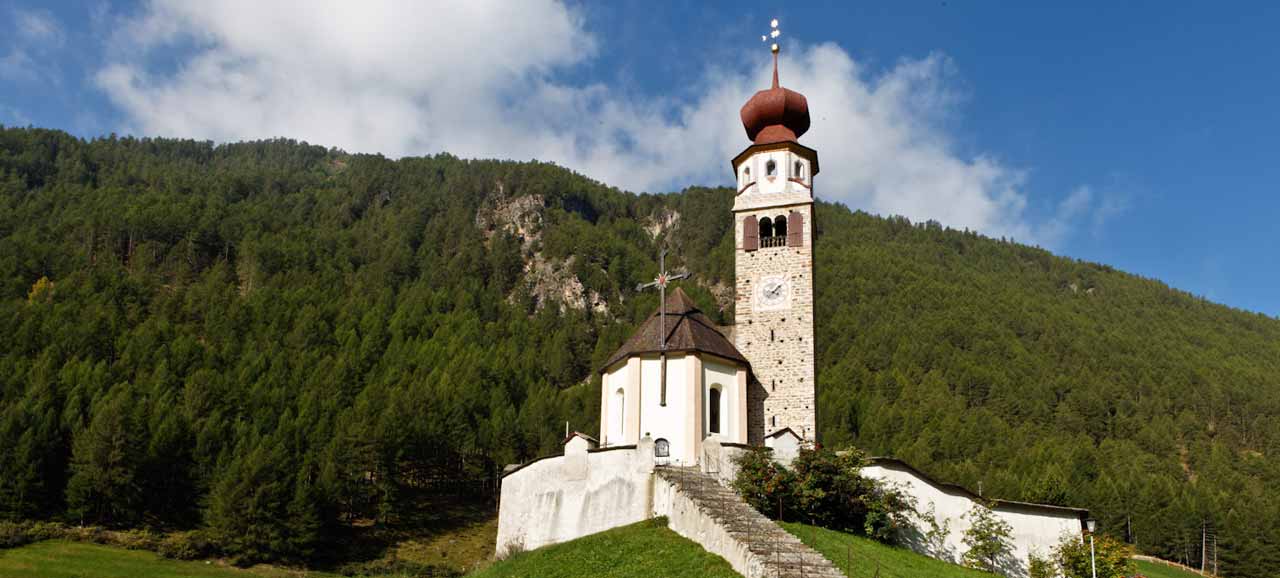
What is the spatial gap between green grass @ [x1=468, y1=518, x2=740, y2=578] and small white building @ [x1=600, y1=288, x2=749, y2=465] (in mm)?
5327

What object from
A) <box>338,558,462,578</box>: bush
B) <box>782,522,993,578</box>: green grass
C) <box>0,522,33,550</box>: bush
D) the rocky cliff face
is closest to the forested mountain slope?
the rocky cliff face

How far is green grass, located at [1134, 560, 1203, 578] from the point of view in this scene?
216 feet

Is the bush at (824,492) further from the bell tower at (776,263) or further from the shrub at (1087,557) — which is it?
the bell tower at (776,263)

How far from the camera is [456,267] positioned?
148 meters

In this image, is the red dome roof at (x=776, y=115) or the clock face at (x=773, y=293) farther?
the red dome roof at (x=776, y=115)

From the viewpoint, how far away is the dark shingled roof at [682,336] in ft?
124

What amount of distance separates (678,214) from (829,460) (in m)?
153

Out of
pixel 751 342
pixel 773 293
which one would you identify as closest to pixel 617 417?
pixel 751 342

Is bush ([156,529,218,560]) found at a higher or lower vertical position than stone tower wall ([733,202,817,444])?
lower

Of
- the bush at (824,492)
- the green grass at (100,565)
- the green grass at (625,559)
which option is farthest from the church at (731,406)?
the green grass at (100,565)

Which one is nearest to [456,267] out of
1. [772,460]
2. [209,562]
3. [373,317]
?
[373,317]

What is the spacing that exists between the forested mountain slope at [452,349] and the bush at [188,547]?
52.6 inches

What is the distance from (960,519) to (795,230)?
44.4 feet

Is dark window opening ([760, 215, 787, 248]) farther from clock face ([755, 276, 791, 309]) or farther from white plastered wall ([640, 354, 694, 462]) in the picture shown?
white plastered wall ([640, 354, 694, 462])
